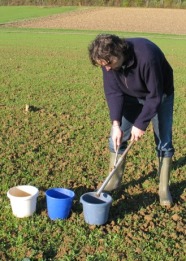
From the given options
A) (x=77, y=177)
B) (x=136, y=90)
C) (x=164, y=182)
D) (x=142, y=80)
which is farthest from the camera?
(x=77, y=177)

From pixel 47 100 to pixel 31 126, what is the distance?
2.17 meters

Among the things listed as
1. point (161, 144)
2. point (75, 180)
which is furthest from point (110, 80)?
point (75, 180)

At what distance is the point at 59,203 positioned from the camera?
3703mm

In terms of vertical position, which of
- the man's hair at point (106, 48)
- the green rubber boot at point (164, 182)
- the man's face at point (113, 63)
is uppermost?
the man's hair at point (106, 48)

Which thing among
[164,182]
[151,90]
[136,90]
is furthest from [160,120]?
[164,182]

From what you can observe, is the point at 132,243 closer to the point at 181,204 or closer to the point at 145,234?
the point at 145,234

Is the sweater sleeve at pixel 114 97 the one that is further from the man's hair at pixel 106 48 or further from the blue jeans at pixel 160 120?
the man's hair at pixel 106 48

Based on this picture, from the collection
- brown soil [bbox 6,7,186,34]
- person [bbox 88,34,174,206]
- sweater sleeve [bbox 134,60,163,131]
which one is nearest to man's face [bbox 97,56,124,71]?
person [bbox 88,34,174,206]

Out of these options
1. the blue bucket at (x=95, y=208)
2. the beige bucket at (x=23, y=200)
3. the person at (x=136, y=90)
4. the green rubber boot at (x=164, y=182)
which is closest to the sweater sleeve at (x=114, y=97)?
the person at (x=136, y=90)

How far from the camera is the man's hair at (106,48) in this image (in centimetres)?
327

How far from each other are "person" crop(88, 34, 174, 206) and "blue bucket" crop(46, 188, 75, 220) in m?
0.78

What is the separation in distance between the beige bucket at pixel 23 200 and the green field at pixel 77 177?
0.26ft

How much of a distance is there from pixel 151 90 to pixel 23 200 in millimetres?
1646

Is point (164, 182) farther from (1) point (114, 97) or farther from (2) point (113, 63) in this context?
(2) point (113, 63)
